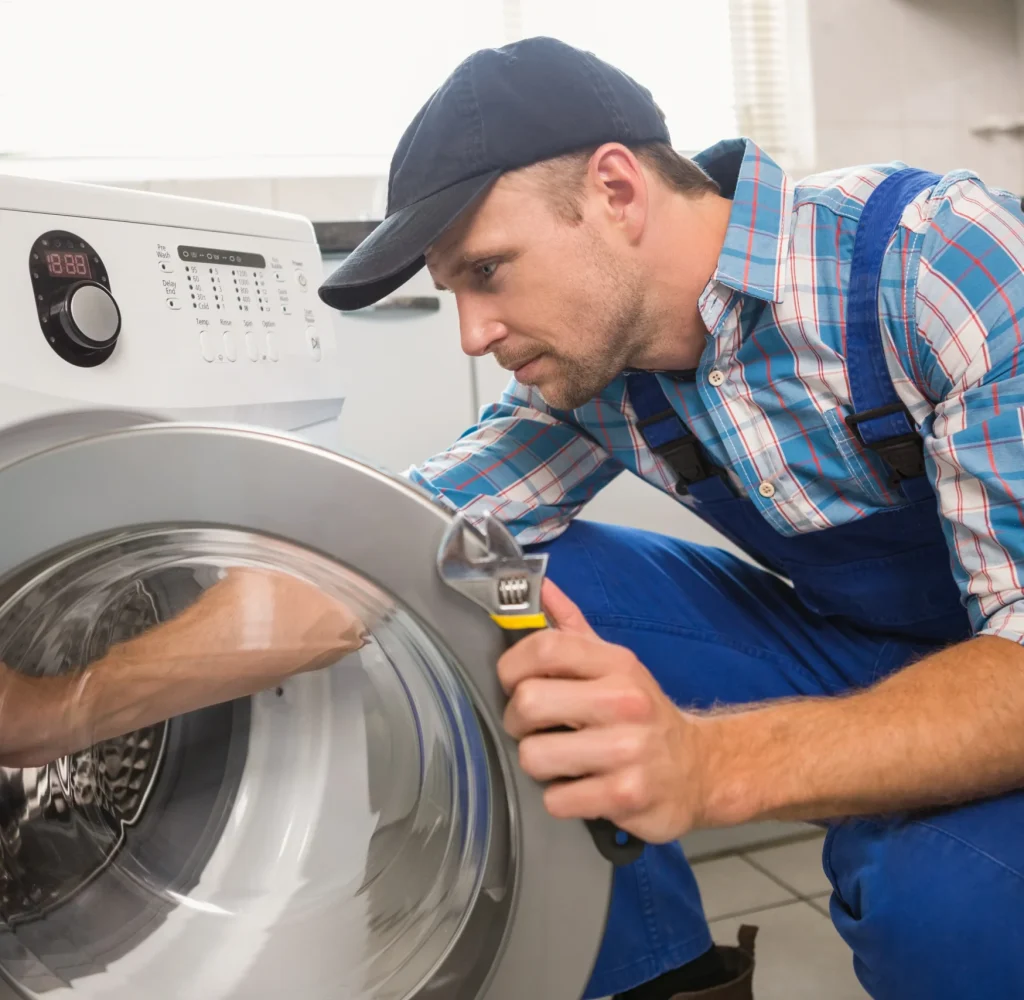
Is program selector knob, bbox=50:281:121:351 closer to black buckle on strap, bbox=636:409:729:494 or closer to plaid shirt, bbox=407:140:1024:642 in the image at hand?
plaid shirt, bbox=407:140:1024:642

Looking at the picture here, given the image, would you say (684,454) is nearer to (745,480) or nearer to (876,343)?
(745,480)

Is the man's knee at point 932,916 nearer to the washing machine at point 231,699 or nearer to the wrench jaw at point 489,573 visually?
the washing machine at point 231,699

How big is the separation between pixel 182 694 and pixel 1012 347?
605mm

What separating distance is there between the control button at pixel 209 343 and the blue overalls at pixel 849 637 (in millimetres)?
410

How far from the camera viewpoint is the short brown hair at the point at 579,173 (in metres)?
0.85

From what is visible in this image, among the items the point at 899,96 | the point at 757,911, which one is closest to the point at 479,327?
the point at 757,911

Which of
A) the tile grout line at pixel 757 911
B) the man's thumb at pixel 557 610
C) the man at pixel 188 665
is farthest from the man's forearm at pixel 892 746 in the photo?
the tile grout line at pixel 757 911

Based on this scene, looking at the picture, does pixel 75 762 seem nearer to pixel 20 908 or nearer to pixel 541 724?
pixel 20 908

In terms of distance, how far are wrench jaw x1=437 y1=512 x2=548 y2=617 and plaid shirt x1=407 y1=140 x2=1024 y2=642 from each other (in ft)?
0.62

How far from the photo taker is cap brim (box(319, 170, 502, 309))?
80cm

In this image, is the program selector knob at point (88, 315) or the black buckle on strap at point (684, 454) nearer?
the program selector knob at point (88, 315)

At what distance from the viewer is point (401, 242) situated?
805 millimetres

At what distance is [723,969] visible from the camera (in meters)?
0.96

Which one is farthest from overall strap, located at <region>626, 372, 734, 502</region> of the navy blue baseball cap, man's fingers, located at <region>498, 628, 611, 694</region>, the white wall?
the white wall
